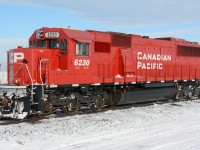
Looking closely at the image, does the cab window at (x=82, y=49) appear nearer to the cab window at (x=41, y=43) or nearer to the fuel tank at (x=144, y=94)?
the cab window at (x=41, y=43)

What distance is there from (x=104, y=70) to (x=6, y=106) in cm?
531

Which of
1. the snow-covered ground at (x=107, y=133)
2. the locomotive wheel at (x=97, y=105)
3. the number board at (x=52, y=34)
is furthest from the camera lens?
the locomotive wheel at (x=97, y=105)

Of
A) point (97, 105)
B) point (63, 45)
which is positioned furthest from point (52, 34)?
point (97, 105)

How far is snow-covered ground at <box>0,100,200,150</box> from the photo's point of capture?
825 centimetres

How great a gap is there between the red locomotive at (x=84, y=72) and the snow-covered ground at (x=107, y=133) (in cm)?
117

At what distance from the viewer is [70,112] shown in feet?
45.5

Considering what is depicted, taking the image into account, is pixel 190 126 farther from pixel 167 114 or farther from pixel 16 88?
pixel 16 88

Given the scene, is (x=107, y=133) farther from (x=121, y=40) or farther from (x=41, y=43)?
(x=121, y=40)

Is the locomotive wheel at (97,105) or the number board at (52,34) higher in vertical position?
the number board at (52,34)

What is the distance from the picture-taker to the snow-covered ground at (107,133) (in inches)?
325

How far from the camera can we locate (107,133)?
32.6 feet

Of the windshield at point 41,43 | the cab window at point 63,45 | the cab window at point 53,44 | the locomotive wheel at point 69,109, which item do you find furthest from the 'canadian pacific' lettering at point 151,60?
the windshield at point 41,43

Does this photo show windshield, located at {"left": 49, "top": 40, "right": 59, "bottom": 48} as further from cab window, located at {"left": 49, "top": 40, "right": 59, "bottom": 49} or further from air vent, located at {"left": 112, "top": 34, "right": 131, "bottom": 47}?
air vent, located at {"left": 112, "top": 34, "right": 131, "bottom": 47}

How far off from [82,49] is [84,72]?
3.34 feet
